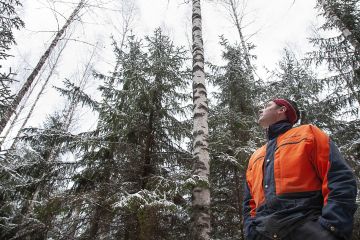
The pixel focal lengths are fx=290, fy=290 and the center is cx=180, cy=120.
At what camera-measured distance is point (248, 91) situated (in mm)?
11820

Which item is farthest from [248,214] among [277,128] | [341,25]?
[341,25]

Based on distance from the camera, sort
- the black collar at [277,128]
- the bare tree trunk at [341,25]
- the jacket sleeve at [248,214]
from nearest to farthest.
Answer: the jacket sleeve at [248,214], the black collar at [277,128], the bare tree trunk at [341,25]

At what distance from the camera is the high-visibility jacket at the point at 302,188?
2128 millimetres

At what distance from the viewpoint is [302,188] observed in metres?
2.42

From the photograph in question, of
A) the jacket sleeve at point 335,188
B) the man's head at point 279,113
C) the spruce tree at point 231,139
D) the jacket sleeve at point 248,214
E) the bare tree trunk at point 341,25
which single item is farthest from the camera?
the bare tree trunk at point 341,25

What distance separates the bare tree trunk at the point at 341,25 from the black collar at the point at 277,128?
31.2ft

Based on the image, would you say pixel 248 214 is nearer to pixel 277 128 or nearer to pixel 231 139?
pixel 277 128

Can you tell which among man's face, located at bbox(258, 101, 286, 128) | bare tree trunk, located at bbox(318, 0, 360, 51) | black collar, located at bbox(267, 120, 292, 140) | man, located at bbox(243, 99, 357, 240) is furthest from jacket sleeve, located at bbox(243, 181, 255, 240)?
bare tree trunk, located at bbox(318, 0, 360, 51)

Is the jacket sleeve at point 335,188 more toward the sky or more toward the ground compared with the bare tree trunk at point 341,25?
more toward the ground

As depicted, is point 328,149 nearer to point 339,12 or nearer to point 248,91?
point 248,91

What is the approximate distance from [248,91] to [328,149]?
31.4 ft

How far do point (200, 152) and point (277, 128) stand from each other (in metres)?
2.98

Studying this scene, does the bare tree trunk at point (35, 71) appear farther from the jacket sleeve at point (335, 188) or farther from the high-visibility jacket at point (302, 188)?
the jacket sleeve at point (335, 188)

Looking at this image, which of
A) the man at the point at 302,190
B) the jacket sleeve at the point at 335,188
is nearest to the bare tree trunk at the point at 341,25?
the man at the point at 302,190
